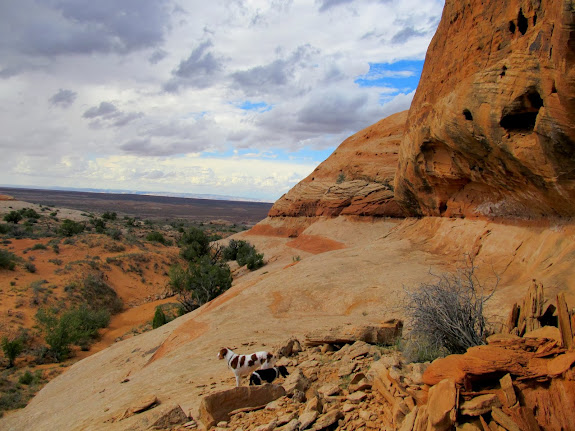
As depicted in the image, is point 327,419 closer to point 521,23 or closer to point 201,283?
point 521,23

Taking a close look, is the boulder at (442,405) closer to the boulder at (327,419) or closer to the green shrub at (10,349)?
the boulder at (327,419)

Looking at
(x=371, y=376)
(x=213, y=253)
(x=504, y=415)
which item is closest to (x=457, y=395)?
(x=504, y=415)

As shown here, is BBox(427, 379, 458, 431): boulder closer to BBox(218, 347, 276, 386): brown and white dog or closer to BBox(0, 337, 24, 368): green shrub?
BBox(218, 347, 276, 386): brown and white dog

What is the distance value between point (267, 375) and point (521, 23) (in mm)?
Result: 9052

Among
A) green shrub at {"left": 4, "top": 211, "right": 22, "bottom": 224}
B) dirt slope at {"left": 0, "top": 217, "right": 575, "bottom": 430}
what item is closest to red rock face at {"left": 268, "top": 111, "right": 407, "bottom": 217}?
dirt slope at {"left": 0, "top": 217, "right": 575, "bottom": 430}

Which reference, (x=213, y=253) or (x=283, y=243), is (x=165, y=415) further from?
(x=213, y=253)

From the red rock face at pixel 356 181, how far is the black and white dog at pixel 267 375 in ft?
78.0

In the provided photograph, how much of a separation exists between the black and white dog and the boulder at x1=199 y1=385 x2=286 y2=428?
86 centimetres

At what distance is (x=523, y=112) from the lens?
8445 millimetres

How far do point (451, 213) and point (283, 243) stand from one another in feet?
68.3

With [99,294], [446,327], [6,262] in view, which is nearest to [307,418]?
[446,327]

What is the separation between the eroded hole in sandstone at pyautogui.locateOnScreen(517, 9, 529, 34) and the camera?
869 centimetres

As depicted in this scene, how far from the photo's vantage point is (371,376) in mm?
5113

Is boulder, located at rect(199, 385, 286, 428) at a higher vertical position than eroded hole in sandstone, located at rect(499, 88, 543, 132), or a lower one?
lower
